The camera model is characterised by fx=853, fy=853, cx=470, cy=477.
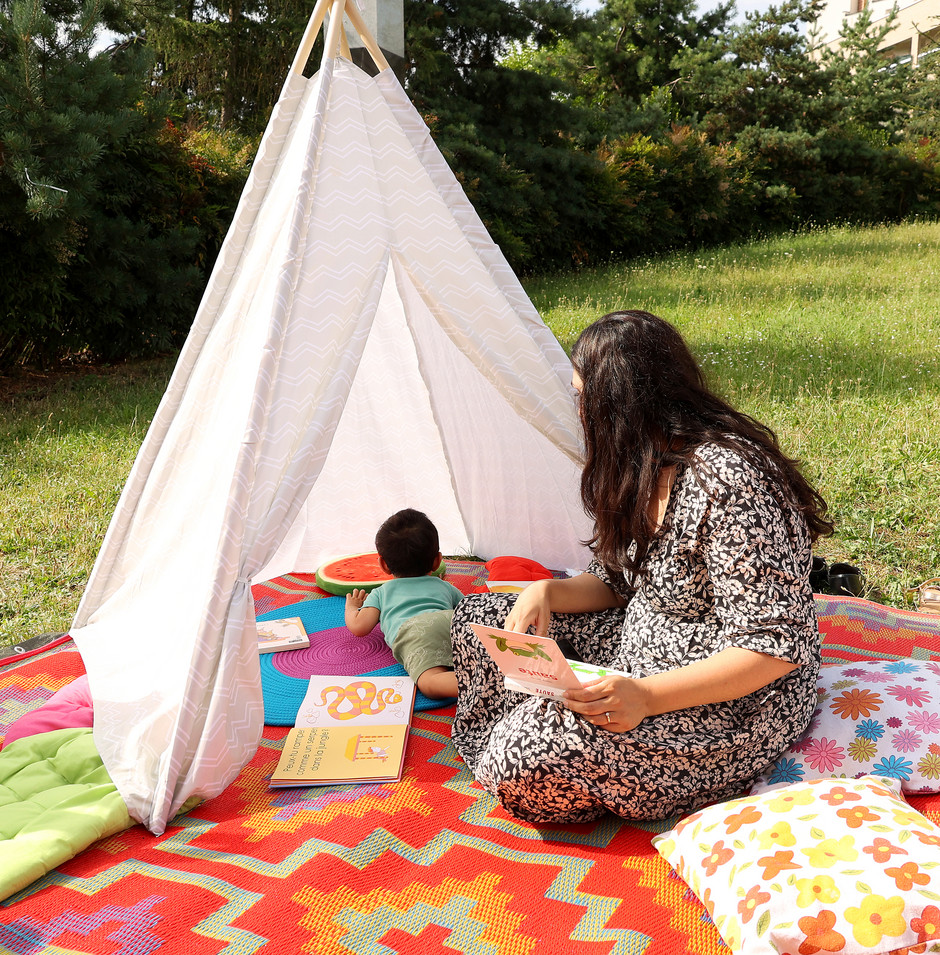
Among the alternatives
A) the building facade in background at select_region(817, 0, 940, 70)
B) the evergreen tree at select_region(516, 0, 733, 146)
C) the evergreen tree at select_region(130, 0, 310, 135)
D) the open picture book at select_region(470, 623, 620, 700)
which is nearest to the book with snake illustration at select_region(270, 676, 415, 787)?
the open picture book at select_region(470, 623, 620, 700)

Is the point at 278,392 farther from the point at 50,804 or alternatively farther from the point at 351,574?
the point at 351,574

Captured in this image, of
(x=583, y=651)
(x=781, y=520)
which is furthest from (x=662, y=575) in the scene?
(x=583, y=651)

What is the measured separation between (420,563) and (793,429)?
299cm

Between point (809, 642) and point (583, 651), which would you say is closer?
point (809, 642)

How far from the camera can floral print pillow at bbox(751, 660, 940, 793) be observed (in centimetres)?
215

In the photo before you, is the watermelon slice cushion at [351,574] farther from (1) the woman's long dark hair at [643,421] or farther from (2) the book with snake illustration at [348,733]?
(1) the woman's long dark hair at [643,421]

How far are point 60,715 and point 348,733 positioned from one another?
0.88 metres

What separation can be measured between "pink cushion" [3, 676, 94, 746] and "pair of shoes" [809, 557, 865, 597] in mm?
2790

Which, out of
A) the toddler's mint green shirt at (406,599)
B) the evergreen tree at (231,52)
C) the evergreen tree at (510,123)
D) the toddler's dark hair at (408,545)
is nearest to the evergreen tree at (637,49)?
the evergreen tree at (510,123)

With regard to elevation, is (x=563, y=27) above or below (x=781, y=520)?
above

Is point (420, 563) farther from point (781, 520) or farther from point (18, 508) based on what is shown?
point (18, 508)

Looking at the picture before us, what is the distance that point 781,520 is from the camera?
189 cm

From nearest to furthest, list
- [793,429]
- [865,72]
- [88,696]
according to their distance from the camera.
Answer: [88,696]
[793,429]
[865,72]

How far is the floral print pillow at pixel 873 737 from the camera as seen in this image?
215 cm
